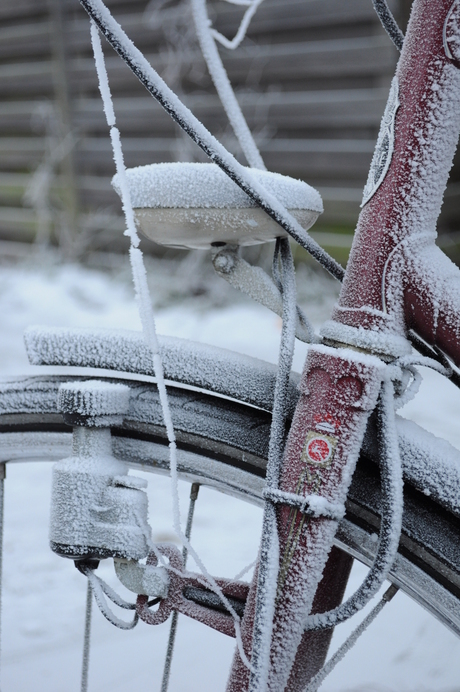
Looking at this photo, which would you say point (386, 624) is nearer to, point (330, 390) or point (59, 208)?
point (330, 390)

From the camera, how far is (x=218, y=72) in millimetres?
778

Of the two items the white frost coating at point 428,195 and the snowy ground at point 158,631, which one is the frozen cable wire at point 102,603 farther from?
the snowy ground at point 158,631

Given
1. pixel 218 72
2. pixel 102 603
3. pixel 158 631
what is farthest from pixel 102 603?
pixel 158 631

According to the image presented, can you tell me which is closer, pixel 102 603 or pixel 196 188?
pixel 196 188

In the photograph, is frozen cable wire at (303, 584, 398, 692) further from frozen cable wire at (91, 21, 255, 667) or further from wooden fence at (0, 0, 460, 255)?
wooden fence at (0, 0, 460, 255)

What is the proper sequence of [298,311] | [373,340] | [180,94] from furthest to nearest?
1. [180,94]
2. [298,311]
3. [373,340]

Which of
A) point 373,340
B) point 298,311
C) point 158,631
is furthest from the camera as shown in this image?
point 158,631

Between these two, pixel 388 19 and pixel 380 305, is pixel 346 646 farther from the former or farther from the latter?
pixel 388 19

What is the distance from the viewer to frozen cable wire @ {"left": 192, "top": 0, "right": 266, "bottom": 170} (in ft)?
2.36

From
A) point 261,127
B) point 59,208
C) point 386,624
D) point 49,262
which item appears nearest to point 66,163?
point 59,208

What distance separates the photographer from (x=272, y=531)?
611 millimetres

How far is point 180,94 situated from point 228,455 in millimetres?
3418

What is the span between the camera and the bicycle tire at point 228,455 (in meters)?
0.65

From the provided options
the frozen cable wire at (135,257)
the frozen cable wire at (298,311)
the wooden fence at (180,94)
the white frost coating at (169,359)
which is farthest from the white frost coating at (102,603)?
the wooden fence at (180,94)
